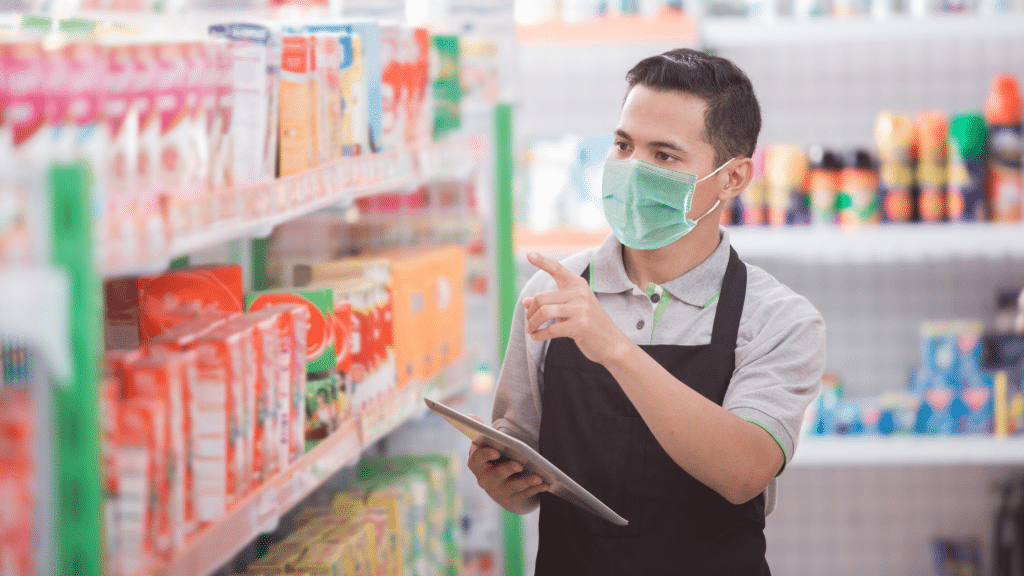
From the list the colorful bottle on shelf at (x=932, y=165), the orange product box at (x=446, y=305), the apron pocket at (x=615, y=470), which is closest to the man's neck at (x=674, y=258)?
the apron pocket at (x=615, y=470)

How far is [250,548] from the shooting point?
2.22 meters

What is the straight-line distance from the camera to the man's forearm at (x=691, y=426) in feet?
4.85

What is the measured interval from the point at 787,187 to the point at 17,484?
9.52 feet

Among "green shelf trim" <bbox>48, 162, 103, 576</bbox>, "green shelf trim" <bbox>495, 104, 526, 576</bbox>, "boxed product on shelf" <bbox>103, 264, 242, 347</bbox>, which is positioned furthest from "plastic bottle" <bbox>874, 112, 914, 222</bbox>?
"green shelf trim" <bbox>48, 162, 103, 576</bbox>

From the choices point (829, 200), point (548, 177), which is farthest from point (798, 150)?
point (548, 177)

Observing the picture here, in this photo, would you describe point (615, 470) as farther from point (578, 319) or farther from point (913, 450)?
point (913, 450)

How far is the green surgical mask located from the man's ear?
0.09ft

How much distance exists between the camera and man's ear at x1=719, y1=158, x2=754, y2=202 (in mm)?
1867

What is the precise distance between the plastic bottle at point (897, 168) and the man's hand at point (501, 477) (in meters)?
2.15

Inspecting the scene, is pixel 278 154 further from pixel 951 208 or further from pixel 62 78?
pixel 951 208

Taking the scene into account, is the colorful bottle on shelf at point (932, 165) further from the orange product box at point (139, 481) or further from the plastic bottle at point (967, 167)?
the orange product box at point (139, 481)

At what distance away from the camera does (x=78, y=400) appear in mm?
925

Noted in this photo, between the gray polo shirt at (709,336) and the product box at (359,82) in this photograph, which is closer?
the gray polo shirt at (709,336)

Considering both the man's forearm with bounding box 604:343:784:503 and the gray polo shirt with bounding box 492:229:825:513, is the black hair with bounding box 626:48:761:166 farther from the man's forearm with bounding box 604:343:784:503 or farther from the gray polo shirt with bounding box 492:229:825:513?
the man's forearm with bounding box 604:343:784:503
